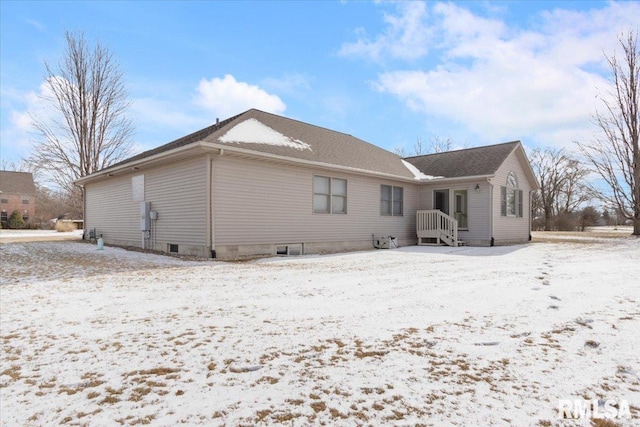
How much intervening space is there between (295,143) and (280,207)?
8.34 ft

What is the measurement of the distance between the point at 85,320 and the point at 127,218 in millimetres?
10739

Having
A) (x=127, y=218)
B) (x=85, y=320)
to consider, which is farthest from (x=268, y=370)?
(x=127, y=218)

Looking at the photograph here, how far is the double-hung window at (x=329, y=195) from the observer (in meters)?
11.9

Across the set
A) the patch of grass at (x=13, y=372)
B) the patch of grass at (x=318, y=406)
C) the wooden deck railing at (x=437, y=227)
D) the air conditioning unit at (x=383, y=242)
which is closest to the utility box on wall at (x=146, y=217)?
the air conditioning unit at (x=383, y=242)

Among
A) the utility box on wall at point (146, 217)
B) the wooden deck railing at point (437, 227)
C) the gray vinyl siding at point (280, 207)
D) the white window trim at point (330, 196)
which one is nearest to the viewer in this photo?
the gray vinyl siding at point (280, 207)

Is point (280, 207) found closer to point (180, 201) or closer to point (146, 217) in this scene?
point (180, 201)

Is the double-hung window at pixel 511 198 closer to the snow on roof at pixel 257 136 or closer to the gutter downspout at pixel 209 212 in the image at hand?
the snow on roof at pixel 257 136

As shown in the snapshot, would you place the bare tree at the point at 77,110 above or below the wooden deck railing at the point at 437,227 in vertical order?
above

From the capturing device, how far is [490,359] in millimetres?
2838

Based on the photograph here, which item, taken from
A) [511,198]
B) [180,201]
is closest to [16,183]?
[180,201]

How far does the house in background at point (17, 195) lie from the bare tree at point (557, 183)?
52.9 metres

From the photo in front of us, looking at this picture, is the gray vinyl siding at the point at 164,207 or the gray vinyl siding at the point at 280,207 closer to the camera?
the gray vinyl siding at the point at 280,207

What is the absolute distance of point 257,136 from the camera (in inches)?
430

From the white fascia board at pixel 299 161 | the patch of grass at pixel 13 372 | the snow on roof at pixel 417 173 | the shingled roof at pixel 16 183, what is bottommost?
the patch of grass at pixel 13 372
